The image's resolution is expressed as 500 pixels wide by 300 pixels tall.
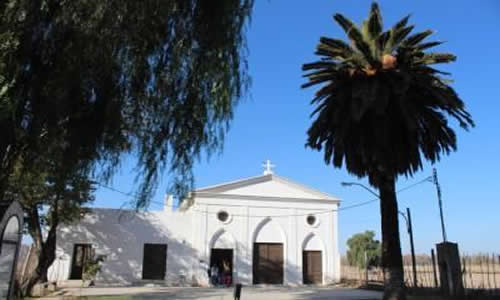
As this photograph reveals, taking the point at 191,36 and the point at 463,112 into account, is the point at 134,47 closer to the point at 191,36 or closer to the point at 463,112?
the point at 191,36

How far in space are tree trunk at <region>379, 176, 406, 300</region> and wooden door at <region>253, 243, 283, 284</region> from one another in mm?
15145

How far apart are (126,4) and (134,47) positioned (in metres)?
0.64

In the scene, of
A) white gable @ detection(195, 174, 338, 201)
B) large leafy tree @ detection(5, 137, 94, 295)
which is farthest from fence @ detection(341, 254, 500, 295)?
large leafy tree @ detection(5, 137, 94, 295)

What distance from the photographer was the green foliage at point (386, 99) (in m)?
16.7

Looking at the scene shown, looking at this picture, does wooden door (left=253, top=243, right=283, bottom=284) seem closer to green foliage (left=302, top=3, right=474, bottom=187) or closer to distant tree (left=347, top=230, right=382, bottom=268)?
green foliage (left=302, top=3, right=474, bottom=187)

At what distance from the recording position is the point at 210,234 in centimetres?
3059

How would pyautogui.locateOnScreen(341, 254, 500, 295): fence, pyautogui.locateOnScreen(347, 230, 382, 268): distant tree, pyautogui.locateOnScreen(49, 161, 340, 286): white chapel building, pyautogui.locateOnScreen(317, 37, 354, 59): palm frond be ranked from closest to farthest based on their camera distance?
pyautogui.locateOnScreen(317, 37, 354, 59): palm frond
pyautogui.locateOnScreen(341, 254, 500, 295): fence
pyautogui.locateOnScreen(49, 161, 340, 286): white chapel building
pyautogui.locateOnScreen(347, 230, 382, 268): distant tree

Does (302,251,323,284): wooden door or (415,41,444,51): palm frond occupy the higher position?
(415,41,444,51): palm frond

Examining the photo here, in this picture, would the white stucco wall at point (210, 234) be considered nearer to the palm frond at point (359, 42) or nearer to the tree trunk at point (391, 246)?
the tree trunk at point (391, 246)

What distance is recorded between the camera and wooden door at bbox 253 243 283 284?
102ft

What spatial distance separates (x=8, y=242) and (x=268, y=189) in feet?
86.4

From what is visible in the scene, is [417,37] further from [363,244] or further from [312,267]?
[363,244]

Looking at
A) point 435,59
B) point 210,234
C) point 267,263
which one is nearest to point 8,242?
point 435,59

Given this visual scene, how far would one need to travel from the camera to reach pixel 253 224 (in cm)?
3164
